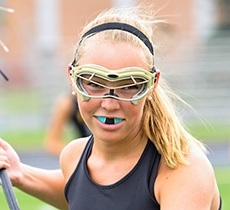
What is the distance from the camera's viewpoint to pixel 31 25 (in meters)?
29.5

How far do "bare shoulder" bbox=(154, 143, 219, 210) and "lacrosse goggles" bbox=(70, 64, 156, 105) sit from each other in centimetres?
34

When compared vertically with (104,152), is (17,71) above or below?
below

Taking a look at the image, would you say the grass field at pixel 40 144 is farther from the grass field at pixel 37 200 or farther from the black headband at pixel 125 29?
the black headband at pixel 125 29

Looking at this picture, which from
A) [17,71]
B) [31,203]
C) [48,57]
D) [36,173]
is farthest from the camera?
[17,71]

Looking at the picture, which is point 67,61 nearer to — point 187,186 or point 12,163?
point 12,163

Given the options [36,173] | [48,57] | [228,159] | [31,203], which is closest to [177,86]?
[48,57]

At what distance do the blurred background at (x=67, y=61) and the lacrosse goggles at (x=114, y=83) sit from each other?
44.9 feet

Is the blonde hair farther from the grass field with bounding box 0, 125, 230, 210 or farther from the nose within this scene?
the grass field with bounding box 0, 125, 230, 210

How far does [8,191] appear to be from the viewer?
4.20 meters

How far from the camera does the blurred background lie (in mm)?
22484

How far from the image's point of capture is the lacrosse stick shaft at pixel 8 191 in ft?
13.7

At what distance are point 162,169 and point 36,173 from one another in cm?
90

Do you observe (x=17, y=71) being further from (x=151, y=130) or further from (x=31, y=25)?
(x=151, y=130)

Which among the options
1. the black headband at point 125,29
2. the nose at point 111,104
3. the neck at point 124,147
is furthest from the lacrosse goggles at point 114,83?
the neck at point 124,147
